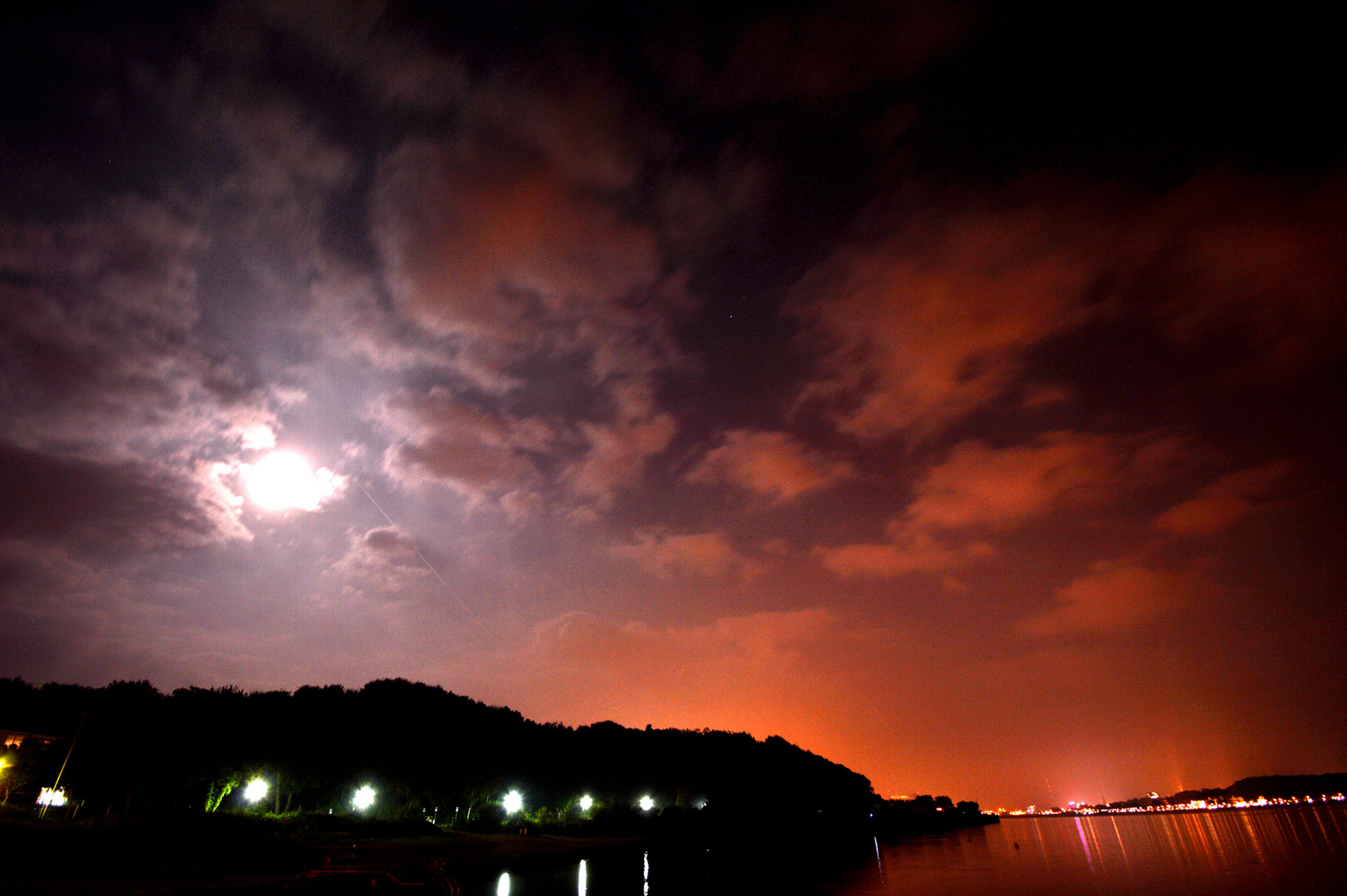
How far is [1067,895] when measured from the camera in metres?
52.5

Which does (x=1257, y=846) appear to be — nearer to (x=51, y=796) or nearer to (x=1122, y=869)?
(x=1122, y=869)

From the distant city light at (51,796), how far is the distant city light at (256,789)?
14.8 metres

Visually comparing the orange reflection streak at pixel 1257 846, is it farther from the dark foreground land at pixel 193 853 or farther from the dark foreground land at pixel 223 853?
the dark foreground land at pixel 193 853

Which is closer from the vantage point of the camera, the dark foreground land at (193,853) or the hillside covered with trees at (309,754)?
the dark foreground land at (193,853)

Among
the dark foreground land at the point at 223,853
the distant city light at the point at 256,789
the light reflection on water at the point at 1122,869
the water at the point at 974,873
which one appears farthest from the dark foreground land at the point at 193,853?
the light reflection on water at the point at 1122,869

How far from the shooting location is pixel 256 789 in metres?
69.1

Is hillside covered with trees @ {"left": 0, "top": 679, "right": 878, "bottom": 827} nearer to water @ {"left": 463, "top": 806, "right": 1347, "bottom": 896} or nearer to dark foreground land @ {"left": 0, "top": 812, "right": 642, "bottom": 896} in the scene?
dark foreground land @ {"left": 0, "top": 812, "right": 642, "bottom": 896}

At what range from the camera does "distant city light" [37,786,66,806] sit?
5503 centimetres

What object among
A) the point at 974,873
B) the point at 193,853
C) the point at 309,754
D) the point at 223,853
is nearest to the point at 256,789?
the point at 309,754

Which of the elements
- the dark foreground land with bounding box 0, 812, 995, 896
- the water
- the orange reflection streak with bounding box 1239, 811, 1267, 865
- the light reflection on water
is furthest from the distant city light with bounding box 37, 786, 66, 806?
the orange reflection streak with bounding box 1239, 811, 1267, 865

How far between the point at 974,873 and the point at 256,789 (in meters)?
76.1

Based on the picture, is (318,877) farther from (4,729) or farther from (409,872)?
(4,729)

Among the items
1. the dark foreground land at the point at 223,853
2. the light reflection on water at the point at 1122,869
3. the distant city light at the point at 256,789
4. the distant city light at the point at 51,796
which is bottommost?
the light reflection on water at the point at 1122,869

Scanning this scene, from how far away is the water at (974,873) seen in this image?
53.3 m
